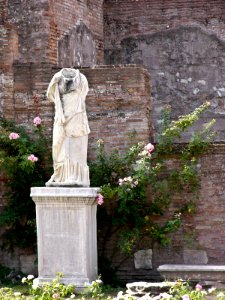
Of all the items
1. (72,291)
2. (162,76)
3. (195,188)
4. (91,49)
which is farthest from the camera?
(162,76)

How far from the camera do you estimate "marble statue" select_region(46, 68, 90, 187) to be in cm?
934

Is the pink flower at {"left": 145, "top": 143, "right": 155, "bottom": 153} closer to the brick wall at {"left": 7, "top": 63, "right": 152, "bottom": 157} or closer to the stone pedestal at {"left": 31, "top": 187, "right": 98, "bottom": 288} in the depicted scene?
the brick wall at {"left": 7, "top": 63, "right": 152, "bottom": 157}

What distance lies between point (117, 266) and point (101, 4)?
598 centimetres

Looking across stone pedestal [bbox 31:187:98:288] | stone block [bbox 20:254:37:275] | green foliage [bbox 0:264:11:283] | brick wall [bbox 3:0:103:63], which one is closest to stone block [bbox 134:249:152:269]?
stone block [bbox 20:254:37:275]

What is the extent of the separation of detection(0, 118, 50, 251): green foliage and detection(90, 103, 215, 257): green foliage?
2.68ft

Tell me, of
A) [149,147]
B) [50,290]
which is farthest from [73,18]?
[50,290]

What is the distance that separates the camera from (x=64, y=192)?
30.4ft

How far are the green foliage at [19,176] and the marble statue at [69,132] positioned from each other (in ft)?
4.70

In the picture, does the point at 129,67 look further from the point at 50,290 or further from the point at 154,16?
the point at 154,16

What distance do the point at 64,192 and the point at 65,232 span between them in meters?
0.50

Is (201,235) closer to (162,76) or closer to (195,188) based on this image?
(195,188)

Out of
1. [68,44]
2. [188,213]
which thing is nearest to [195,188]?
[188,213]

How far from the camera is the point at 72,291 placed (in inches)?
344

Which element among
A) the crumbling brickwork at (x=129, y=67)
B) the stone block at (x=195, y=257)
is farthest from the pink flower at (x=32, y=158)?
the stone block at (x=195, y=257)
